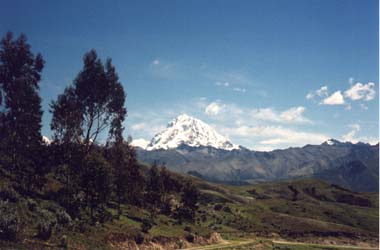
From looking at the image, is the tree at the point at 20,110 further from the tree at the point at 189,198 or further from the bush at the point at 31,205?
the tree at the point at 189,198

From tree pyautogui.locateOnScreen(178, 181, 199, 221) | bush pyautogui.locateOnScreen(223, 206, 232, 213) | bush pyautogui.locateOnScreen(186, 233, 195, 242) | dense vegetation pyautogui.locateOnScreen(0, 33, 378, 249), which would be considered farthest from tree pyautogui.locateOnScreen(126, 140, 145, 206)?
bush pyautogui.locateOnScreen(223, 206, 232, 213)

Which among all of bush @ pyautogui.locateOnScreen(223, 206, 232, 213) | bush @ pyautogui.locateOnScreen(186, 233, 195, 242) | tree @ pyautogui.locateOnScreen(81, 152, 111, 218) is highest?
tree @ pyautogui.locateOnScreen(81, 152, 111, 218)

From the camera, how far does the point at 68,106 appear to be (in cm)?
6425

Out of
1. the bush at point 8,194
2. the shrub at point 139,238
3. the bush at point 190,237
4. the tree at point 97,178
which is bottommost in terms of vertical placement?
the bush at point 190,237

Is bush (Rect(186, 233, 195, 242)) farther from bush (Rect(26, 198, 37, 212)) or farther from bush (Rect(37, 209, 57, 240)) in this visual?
bush (Rect(26, 198, 37, 212))

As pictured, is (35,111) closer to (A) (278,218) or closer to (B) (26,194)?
(B) (26,194)

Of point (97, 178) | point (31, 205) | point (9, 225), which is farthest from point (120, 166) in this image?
point (9, 225)

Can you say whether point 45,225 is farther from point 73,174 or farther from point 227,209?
point 227,209

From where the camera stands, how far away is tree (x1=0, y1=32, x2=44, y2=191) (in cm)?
6016

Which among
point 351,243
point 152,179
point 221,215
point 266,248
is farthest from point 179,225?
point 351,243

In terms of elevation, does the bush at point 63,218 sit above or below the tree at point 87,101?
below

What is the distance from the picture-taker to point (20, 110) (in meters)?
64.1

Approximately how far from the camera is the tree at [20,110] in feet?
197

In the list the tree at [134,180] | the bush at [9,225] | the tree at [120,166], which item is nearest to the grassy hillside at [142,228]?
the bush at [9,225]
